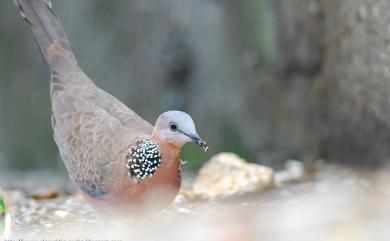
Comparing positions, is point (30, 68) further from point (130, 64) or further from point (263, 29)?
point (263, 29)

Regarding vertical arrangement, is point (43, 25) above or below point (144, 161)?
above

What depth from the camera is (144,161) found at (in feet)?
16.6

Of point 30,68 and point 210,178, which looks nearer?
point 210,178

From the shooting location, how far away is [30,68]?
1005 cm

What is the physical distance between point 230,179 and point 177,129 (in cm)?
180

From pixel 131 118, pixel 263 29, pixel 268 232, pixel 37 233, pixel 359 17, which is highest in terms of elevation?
pixel 263 29

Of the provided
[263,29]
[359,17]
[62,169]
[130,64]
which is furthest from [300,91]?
[62,169]

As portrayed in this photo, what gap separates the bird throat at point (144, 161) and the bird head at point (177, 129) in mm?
97

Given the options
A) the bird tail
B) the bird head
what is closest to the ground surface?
the bird head

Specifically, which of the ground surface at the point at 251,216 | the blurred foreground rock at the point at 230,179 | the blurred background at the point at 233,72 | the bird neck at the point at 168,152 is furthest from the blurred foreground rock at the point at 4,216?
the blurred background at the point at 233,72

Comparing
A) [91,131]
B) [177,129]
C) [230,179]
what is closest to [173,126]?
[177,129]

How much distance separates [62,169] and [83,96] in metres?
4.23

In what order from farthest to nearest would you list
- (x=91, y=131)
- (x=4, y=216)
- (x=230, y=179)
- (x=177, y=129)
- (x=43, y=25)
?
(x=230, y=179), (x=43, y=25), (x=91, y=131), (x=177, y=129), (x=4, y=216)

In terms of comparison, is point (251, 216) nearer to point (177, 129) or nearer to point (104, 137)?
point (177, 129)
